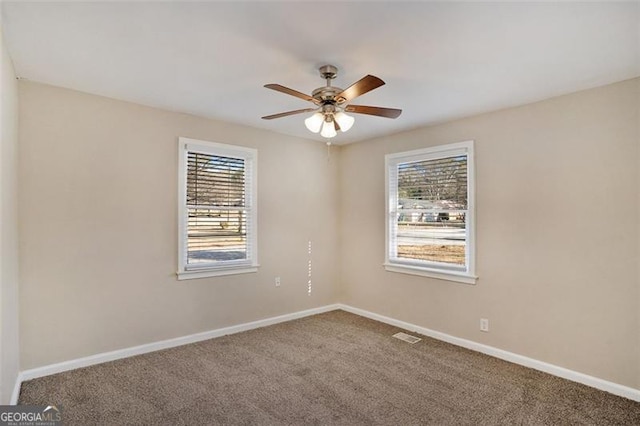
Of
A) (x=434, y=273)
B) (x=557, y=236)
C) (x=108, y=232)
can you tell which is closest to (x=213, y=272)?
(x=108, y=232)

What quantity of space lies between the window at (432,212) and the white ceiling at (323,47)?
0.86 m

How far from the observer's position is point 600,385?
9.21 ft

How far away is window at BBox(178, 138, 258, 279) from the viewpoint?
3787 millimetres

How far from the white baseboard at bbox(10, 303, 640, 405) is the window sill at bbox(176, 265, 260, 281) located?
2.07 ft

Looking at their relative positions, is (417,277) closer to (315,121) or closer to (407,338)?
(407,338)

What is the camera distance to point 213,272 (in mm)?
3967

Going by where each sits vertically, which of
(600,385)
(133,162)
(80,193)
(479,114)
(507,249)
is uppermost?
(479,114)

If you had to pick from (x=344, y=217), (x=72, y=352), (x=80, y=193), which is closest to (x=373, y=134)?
(x=344, y=217)

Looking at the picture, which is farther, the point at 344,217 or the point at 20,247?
the point at 344,217

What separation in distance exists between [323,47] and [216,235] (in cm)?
254

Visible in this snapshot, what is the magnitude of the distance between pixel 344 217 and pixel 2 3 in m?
4.15

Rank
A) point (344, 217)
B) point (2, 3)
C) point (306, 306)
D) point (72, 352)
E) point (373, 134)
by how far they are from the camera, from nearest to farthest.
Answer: point (2, 3)
point (72, 352)
point (373, 134)
point (306, 306)
point (344, 217)

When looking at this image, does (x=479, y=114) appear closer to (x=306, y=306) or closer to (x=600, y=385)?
(x=600, y=385)

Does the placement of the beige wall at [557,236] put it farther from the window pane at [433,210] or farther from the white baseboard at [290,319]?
the window pane at [433,210]
